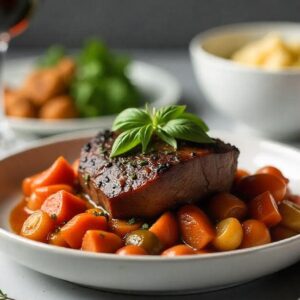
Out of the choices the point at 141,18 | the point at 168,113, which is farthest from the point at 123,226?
the point at 141,18

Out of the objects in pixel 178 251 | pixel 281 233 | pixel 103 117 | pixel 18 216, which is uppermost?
pixel 178 251

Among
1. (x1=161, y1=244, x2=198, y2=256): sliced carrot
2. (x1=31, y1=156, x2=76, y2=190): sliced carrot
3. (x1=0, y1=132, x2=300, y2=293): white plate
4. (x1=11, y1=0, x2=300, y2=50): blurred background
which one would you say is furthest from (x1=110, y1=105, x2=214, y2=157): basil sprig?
(x1=11, y1=0, x2=300, y2=50): blurred background

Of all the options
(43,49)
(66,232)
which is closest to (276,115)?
(66,232)

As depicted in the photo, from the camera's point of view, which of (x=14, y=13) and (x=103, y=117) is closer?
(x=14, y=13)

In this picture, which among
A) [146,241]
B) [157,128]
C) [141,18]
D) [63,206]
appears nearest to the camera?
[146,241]

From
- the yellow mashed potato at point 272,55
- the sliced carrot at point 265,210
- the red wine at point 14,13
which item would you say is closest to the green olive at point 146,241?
the sliced carrot at point 265,210

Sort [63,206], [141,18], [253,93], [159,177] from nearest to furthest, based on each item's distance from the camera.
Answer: [159,177] → [63,206] → [253,93] → [141,18]

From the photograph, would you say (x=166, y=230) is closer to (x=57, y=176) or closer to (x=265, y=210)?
(x=265, y=210)
